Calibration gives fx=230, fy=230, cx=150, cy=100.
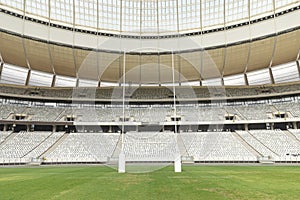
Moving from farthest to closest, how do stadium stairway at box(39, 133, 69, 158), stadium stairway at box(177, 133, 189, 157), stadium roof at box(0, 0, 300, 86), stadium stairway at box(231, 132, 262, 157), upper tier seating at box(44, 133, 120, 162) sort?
stadium roof at box(0, 0, 300, 86) < stadium stairway at box(177, 133, 189, 157) < stadium stairway at box(39, 133, 69, 158) < stadium stairway at box(231, 132, 262, 157) < upper tier seating at box(44, 133, 120, 162)

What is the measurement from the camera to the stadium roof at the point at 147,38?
3678 cm

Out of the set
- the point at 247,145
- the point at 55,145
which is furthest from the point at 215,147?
the point at 55,145

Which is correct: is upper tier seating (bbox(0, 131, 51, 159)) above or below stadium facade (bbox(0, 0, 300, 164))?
below

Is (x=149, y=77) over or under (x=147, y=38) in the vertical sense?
under

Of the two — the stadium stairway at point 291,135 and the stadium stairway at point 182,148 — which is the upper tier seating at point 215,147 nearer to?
the stadium stairway at point 182,148

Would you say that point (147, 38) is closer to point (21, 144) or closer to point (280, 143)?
point (21, 144)

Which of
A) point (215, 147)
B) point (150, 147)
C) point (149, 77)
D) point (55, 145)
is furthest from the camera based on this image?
point (149, 77)

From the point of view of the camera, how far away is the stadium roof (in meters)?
36.8

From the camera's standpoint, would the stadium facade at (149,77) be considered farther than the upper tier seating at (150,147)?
Yes

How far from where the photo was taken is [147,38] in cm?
4403

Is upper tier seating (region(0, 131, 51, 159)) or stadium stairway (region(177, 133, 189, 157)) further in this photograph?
stadium stairway (region(177, 133, 189, 157))

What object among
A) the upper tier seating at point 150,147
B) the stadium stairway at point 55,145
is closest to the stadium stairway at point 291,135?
the upper tier seating at point 150,147

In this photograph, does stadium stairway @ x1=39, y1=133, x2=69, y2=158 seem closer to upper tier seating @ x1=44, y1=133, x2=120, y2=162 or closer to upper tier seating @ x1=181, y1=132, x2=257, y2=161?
upper tier seating @ x1=44, y1=133, x2=120, y2=162

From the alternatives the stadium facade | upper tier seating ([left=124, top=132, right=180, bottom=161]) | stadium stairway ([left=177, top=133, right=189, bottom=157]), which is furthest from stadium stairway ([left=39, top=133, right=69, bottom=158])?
stadium stairway ([left=177, top=133, right=189, bottom=157])
